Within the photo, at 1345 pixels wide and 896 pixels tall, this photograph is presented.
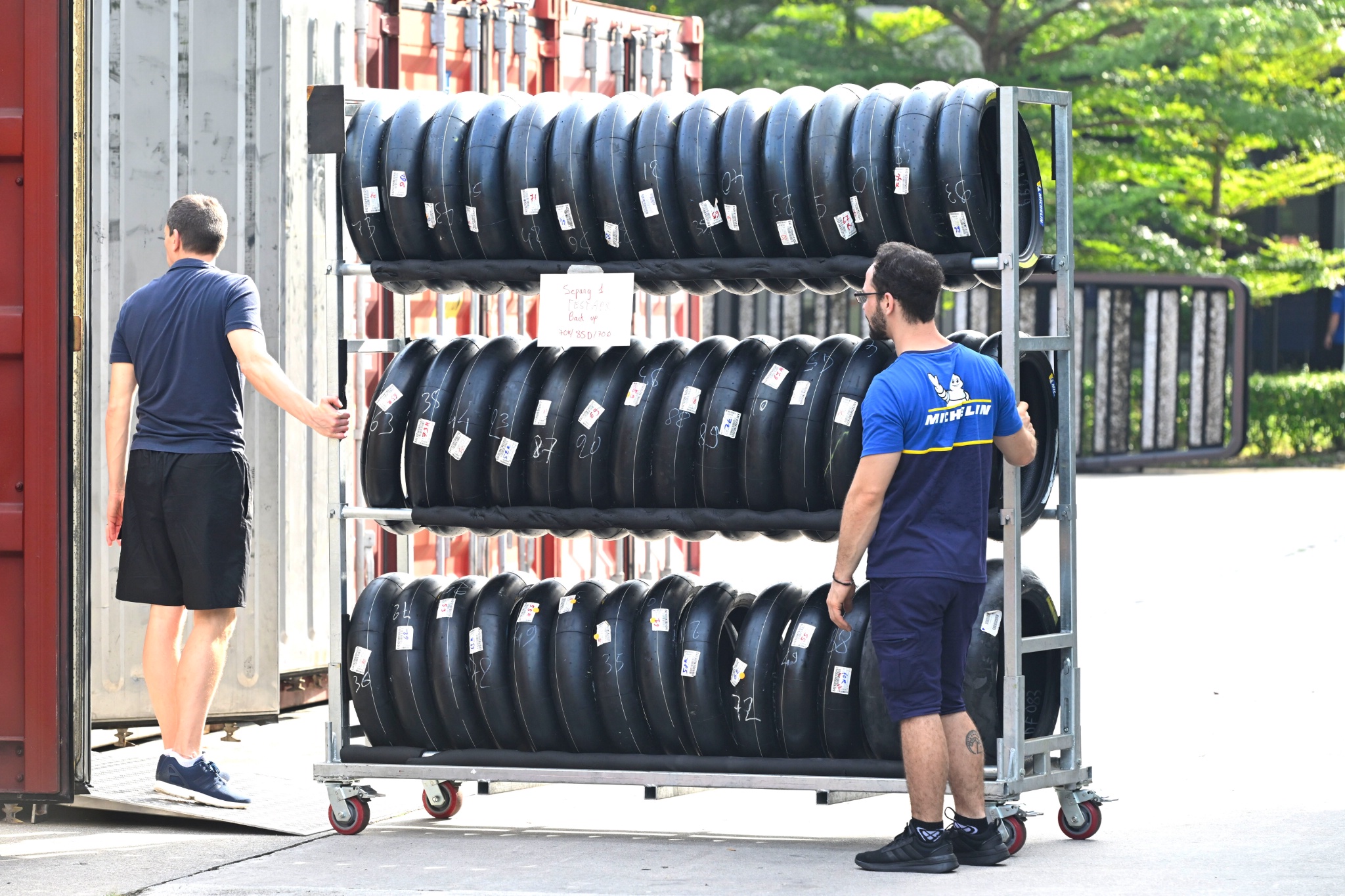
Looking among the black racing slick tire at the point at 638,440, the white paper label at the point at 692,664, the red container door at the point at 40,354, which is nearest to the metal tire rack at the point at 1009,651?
the white paper label at the point at 692,664

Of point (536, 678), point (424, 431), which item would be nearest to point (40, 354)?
point (424, 431)

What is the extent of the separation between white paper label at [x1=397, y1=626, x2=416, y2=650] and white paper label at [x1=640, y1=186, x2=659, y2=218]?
63.8 inches

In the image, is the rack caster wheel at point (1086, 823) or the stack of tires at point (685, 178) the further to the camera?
the rack caster wheel at point (1086, 823)

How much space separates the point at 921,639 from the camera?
5.60 m

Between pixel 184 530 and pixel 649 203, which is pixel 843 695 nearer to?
pixel 649 203

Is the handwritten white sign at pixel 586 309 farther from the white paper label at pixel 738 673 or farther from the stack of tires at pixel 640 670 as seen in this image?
the white paper label at pixel 738 673

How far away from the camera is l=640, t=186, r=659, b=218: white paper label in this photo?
6.13 metres

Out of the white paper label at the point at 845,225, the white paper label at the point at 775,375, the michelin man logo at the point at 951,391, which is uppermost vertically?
the white paper label at the point at 845,225

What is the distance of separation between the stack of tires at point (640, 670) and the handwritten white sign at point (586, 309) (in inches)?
35.2

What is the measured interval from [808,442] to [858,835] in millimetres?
1367

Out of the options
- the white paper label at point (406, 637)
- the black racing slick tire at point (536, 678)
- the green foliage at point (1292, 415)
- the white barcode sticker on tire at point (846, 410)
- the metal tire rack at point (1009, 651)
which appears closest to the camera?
the metal tire rack at point (1009, 651)

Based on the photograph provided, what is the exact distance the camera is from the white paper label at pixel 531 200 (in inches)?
245

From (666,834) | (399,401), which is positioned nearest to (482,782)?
(666,834)

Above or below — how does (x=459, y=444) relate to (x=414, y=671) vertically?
above
